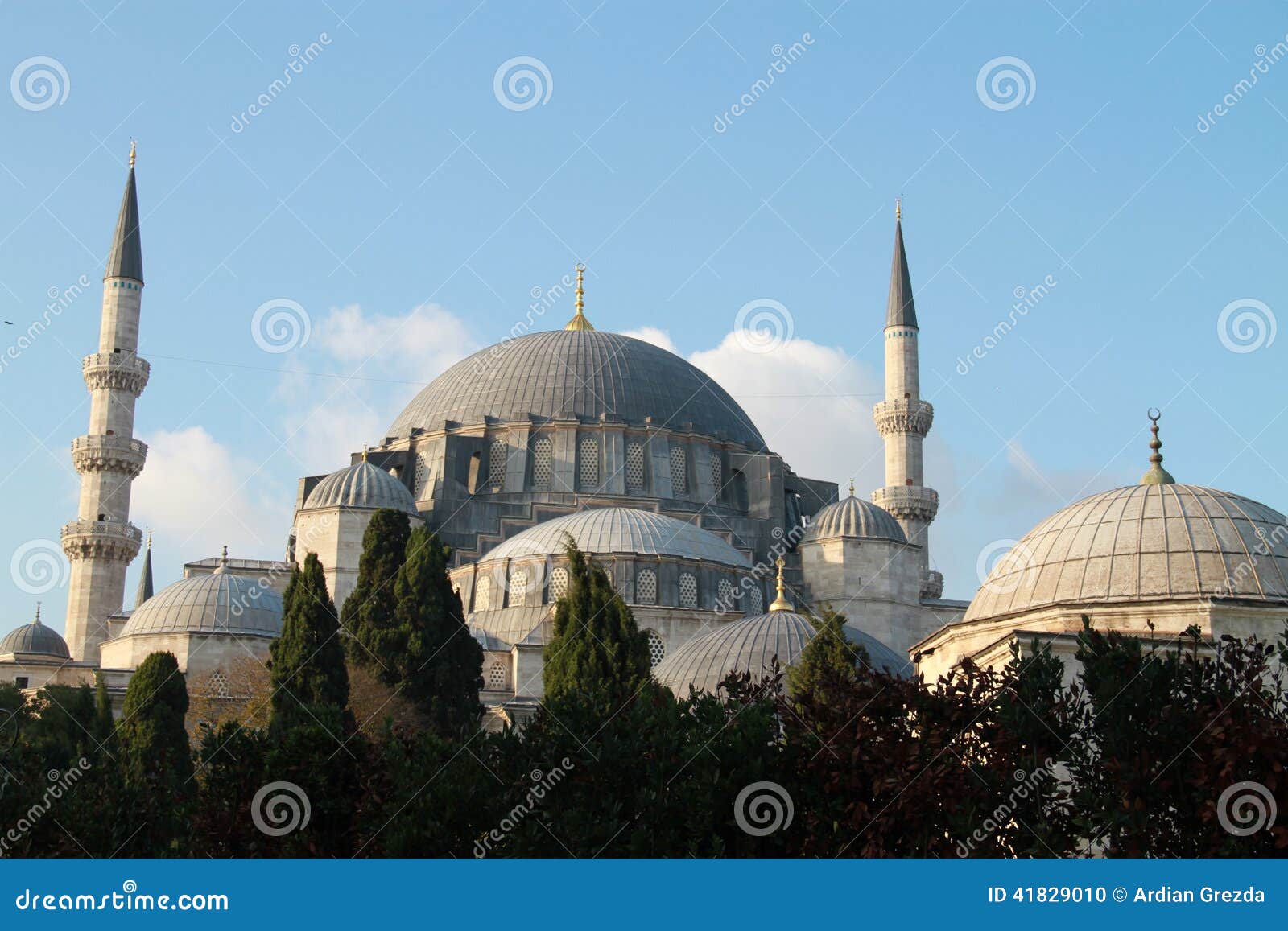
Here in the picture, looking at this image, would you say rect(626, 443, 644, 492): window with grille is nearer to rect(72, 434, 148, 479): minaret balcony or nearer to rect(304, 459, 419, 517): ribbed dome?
rect(304, 459, 419, 517): ribbed dome

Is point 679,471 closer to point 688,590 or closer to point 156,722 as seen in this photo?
point 688,590

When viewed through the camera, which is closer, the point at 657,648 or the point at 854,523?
the point at 657,648

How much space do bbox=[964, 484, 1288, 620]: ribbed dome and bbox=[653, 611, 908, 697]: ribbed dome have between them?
17.8 feet

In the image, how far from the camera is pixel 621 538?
3528cm

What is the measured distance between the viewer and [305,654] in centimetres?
2530

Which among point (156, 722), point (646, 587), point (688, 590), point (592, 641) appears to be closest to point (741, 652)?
point (592, 641)

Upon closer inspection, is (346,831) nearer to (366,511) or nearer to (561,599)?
(561,599)

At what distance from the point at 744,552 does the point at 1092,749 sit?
26.1m

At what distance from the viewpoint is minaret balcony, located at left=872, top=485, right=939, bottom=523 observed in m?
42.2

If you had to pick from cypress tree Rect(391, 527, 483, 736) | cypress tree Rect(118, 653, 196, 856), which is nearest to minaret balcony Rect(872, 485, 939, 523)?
cypress tree Rect(391, 527, 483, 736)

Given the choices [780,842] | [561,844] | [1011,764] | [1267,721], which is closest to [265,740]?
[561,844]

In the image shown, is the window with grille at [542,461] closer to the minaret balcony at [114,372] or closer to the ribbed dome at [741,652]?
the minaret balcony at [114,372]

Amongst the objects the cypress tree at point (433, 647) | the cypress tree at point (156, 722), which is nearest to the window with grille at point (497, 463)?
the cypress tree at point (433, 647)

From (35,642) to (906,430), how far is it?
62.9ft
